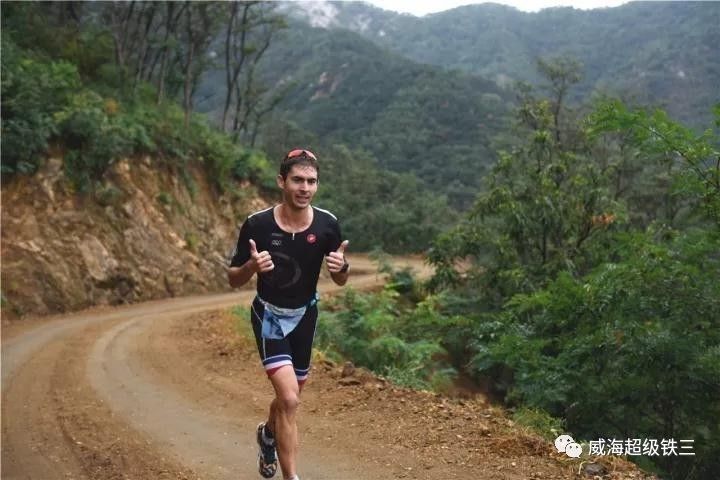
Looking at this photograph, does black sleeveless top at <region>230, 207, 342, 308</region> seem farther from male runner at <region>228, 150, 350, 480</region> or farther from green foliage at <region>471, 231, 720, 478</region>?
green foliage at <region>471, 231, 720, 478</region>

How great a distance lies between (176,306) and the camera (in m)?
17.5

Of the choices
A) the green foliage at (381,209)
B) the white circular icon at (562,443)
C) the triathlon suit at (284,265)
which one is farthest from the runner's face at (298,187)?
the green foliage at (381,209)

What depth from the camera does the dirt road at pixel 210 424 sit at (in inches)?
195

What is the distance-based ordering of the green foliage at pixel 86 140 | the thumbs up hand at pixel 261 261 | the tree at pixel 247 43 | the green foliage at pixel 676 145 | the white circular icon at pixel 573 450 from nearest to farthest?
1. the thumbs up hand at pixel 261 261
2. the white circular icon at pixel 573 450
3. the green foliage at pixel 676 145
4. the green foliage at pixel 86 140
5. the tree at pixel 247 43

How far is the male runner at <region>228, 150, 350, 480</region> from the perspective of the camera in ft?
13.1

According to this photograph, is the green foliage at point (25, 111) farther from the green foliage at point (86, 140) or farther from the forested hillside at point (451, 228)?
the green foliage at point (86, 140)

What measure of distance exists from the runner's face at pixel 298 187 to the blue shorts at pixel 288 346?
2.37 ft

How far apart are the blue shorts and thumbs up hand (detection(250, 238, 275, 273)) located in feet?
1.24

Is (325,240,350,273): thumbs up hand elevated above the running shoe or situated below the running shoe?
above

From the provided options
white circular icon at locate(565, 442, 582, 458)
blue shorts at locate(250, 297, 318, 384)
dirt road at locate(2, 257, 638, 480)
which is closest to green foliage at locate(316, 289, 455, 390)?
dirt road at locate(2, 257, 638, 480)

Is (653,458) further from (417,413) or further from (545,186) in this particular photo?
(545,186)

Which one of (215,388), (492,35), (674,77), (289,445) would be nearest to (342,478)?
(289,445)

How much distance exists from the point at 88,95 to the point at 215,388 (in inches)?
598

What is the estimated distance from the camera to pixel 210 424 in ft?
20.6
